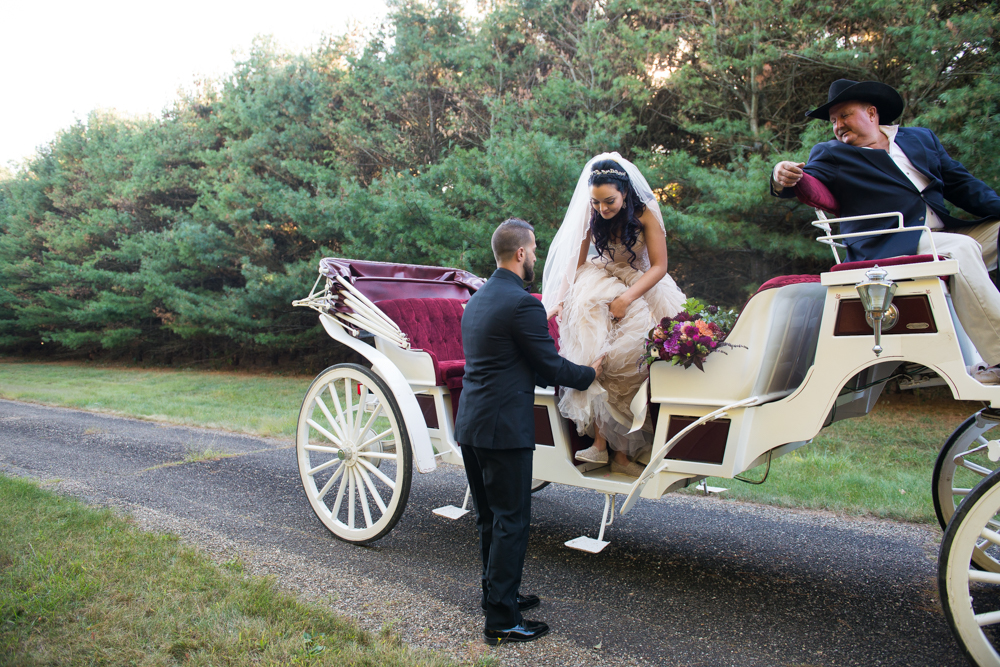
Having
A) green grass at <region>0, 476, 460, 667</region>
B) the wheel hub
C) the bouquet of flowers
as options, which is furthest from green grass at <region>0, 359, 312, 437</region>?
the bouquet of flowers

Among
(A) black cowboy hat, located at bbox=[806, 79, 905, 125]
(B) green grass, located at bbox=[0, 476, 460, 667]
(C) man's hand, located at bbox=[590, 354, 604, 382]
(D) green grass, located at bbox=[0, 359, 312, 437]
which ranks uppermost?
(A) black cowboy hat, located at bbox=[806, 79, 905, 125]

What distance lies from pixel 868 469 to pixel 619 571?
334cm

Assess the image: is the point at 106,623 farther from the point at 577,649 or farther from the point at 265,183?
the point at 265,183

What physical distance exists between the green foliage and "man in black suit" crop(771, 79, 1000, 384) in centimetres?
421

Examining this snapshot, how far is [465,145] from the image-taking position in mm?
12945

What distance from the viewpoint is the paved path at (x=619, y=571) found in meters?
2.61

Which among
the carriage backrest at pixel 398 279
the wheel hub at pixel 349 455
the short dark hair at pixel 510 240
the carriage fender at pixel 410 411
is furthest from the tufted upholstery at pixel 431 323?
the short dark hair at pixel 510 240

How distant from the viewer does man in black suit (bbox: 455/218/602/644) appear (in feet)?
8.67

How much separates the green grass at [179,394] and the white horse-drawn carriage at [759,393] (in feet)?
12.5

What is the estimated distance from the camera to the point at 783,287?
Answer: 108 inches

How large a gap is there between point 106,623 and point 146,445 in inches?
172

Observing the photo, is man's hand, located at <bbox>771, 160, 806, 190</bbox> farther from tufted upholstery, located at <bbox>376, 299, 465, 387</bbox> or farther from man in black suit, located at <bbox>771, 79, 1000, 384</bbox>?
tufted upholstery, located at <bbox>376, 299, 465, 387</bbox>

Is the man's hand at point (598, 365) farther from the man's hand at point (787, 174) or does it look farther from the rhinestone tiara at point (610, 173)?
the man's hand at point (787, 174)

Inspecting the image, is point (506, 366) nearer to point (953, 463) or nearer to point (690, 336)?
point (690, 336)
